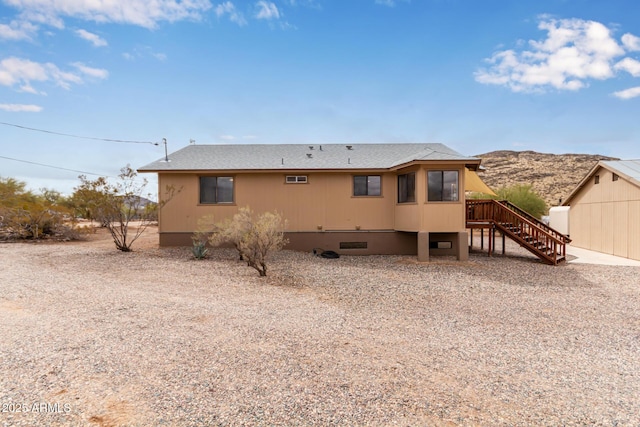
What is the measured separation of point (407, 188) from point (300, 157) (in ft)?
16.4

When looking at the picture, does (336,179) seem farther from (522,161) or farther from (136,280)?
(522,161)

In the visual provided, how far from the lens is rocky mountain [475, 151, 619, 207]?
4231 cm

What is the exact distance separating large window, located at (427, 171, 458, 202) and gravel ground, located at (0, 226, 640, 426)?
14.1ft

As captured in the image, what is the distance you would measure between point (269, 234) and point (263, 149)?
775 centimetres

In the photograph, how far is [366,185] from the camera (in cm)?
1465

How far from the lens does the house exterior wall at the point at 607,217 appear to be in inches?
561

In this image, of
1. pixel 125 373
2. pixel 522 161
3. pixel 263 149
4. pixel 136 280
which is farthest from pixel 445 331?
pixel 522 161

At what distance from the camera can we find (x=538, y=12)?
15.9 metres

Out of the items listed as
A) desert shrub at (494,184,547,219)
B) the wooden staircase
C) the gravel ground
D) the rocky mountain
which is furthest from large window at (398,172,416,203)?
the rocky mountain

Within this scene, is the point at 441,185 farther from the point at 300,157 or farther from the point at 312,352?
the point at 312,352

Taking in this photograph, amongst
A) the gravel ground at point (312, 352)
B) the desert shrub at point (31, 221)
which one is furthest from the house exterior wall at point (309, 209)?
the desert shrub at point (31, 221)

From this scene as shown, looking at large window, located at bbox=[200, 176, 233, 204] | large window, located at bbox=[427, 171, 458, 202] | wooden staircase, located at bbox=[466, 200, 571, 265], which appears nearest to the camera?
large window, located at bbox=[427, 171, 458, 202]

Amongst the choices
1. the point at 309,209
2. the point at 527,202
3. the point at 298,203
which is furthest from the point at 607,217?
the point at 298,203

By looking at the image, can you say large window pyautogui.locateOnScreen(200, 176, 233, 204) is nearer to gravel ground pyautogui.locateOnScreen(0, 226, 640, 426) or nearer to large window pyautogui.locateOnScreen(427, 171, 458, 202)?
gravel ground pyautogui.locateOnScreen(0, 226, 640, 426)
